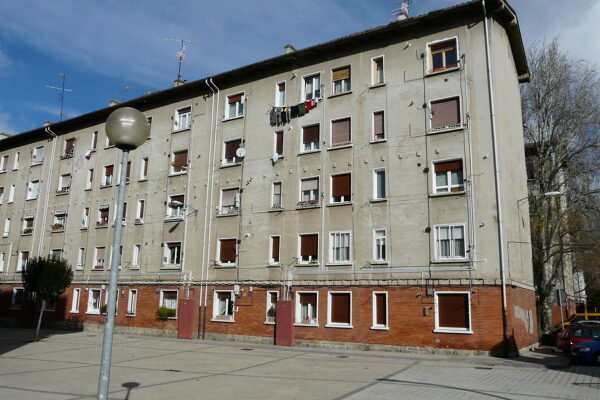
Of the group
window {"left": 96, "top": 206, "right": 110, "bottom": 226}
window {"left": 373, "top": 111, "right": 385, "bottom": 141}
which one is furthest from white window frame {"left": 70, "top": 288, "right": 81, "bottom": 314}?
window {"left": 373, "top": 111, "right": 385, "bottom": 141}

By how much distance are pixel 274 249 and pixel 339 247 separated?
145 inches

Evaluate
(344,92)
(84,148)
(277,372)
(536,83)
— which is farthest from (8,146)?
(536,83)

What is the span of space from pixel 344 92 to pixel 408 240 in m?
8.20

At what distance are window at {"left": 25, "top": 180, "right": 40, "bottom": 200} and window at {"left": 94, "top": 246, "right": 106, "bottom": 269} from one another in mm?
9621

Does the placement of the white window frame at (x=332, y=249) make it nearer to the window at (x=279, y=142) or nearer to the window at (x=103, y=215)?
the window at (x=279, y=142)

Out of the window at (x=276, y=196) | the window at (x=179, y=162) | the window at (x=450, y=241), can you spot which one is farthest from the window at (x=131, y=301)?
the window at (x=450, y=241)

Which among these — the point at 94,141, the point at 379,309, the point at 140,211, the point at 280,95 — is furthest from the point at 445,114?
the point at 94,141

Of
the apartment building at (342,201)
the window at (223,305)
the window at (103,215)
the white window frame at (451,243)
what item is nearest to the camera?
the white window frame at (451,243)

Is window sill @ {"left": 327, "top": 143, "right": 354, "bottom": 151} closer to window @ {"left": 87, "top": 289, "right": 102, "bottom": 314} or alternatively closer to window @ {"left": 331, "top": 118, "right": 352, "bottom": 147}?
window @ {"left": 331, "top": 118, "right": 352, "bottom": 147}

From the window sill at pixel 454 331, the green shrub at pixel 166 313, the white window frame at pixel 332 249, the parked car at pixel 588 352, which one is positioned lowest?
the parked car at pixel 588 352

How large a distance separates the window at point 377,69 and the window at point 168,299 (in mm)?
15838

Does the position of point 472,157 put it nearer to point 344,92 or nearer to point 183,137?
point 344,92

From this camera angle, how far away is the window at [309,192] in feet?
81.0

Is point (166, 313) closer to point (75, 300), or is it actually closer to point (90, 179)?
point (75, 300)
